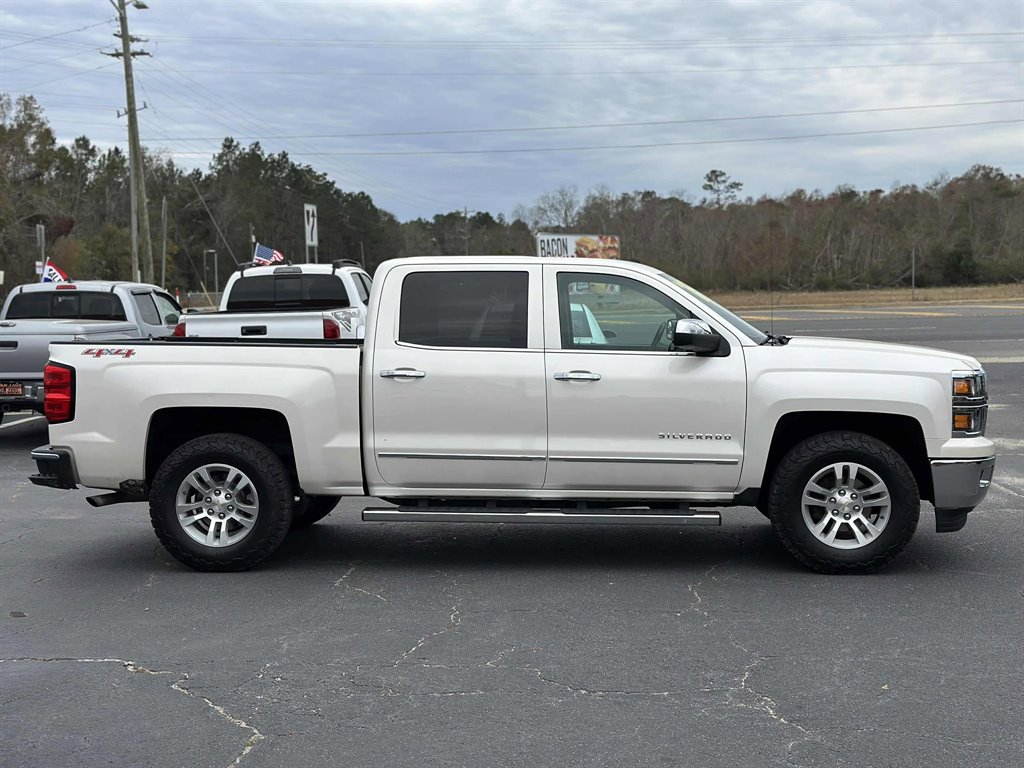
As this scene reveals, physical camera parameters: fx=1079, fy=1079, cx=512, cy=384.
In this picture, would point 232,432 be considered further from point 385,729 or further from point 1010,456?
point 1010,456

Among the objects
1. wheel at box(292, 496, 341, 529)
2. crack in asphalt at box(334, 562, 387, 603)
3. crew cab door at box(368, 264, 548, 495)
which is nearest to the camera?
crack in asphalt at box(334, 562, 387, 603)

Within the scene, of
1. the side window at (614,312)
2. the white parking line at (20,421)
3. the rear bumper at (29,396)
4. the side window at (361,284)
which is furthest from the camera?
the white parking line at (20,421)

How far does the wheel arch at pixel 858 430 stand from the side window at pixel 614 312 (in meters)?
0.96

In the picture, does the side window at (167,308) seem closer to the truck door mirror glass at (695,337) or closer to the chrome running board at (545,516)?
the chrome running board at (545,516)

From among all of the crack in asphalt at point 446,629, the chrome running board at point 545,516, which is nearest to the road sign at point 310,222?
the chrome running board at point 545,516

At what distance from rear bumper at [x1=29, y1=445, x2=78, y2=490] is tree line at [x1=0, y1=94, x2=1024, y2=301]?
179 feet

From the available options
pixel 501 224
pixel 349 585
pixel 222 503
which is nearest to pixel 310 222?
pixel 222 503

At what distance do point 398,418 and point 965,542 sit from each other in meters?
4.07

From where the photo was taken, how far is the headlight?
6.54m

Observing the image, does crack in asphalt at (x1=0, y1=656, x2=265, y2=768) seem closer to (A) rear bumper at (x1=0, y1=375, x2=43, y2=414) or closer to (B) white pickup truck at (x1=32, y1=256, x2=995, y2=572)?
(B) white pickup truck at (x1=32, y1=256, x2=995, y2=572)

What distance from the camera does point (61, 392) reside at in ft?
22.5

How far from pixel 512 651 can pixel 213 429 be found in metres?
2.94

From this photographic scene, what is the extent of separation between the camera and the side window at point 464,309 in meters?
6.79

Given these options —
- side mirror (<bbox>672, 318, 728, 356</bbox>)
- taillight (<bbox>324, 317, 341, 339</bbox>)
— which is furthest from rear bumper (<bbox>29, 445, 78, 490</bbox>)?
taillight (<bbox>324, 317, 341, 339</bbox>)
